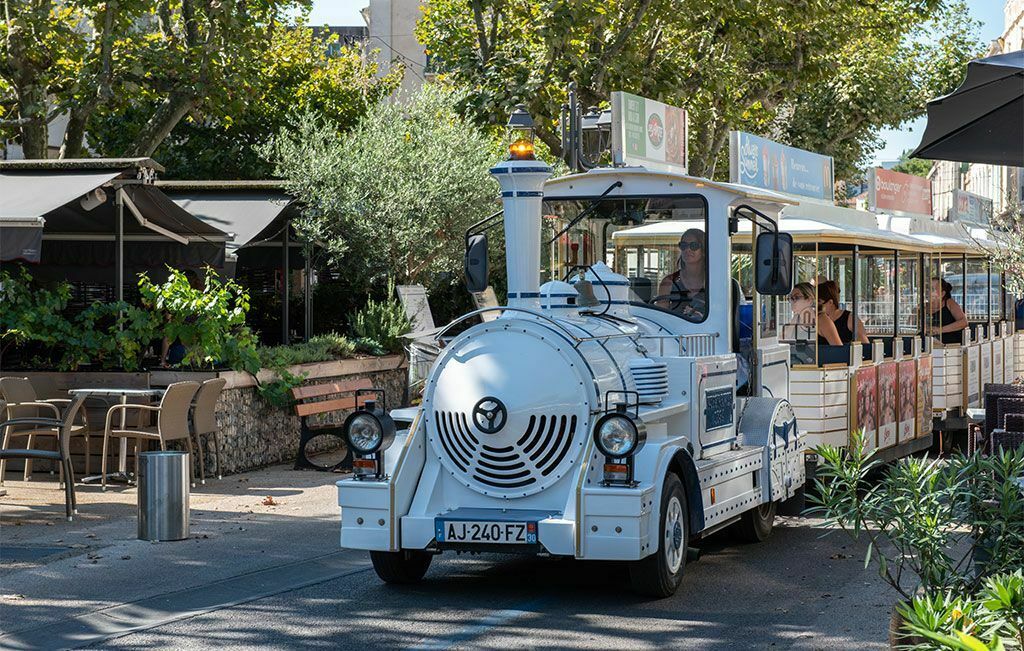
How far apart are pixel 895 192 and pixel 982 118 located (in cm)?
1026

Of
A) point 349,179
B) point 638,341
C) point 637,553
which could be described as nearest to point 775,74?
point 349,179

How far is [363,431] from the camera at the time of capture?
316 inches

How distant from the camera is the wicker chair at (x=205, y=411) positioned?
12.6 m

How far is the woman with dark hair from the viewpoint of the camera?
53.0 ft

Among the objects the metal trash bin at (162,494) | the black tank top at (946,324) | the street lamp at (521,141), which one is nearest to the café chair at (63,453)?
the metal trash bin at (162,494)

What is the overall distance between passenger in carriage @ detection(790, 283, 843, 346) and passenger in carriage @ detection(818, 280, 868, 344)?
0.57 m

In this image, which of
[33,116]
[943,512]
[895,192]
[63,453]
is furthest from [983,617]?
[33,116]

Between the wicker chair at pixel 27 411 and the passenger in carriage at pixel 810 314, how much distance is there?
20.1 feet

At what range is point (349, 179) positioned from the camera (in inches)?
745

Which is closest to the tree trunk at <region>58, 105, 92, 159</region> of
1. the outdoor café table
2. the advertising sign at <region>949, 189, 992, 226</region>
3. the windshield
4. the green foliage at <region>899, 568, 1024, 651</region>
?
the outdoor café table

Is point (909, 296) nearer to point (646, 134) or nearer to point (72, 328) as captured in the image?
point (646, 134)

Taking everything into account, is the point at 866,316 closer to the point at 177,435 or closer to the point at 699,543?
the point at 699,543

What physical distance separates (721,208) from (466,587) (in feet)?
9.70

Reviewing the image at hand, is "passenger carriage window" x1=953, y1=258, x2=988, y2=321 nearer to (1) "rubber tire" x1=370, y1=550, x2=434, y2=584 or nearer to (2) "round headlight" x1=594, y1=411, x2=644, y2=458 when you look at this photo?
(1) "rubber tire" x1=370, y1=550, x2=434, y2=584
